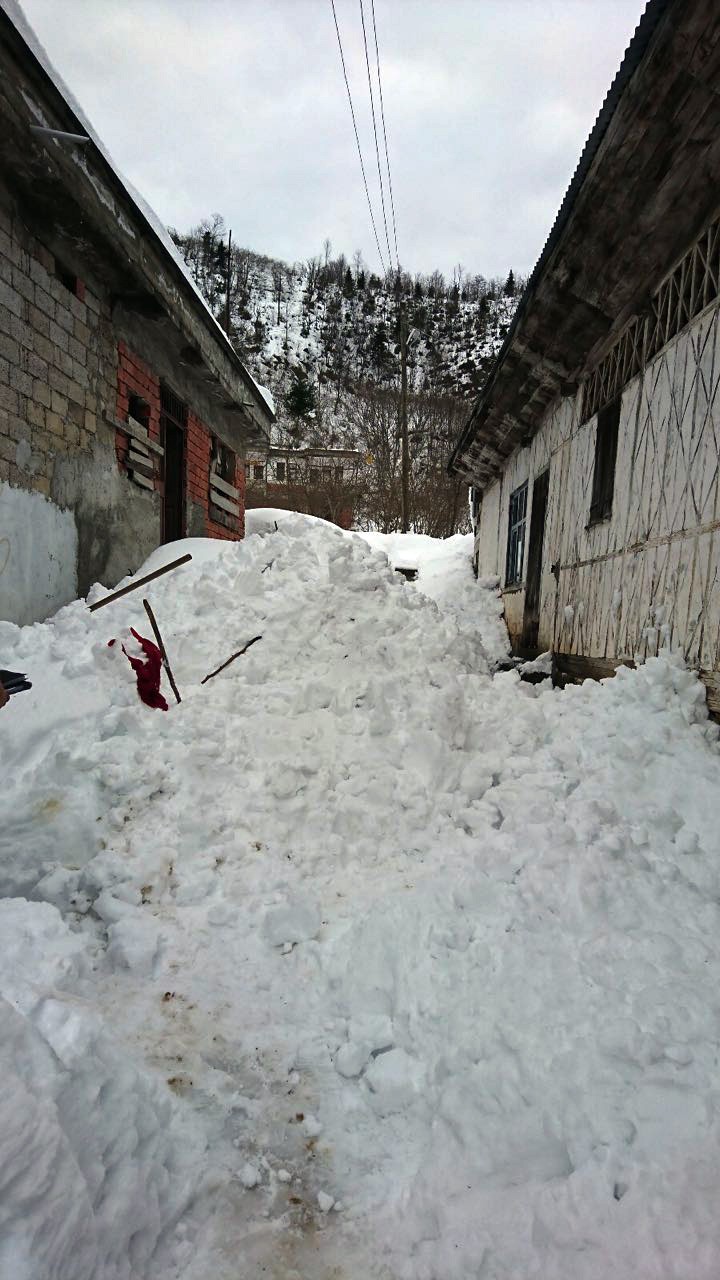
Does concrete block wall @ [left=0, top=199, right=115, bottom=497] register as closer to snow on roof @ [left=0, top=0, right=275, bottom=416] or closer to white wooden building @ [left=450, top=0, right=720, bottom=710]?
snow on roof @ [left=0, top=0, right=275, bottom=416]

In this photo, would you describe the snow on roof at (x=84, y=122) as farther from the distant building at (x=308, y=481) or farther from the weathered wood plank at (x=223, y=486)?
the distant building at (x=308, y=481)

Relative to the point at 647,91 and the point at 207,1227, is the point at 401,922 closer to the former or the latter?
the point at 207,1227

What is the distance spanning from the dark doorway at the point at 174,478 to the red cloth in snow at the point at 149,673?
424 centimetres

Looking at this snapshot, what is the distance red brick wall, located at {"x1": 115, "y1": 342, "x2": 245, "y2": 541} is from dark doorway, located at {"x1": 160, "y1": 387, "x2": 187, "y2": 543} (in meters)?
0.11

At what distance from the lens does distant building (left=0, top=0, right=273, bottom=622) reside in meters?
4.66

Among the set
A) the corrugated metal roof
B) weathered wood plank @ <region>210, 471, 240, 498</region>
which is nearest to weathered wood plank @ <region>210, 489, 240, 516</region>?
weathered wood plank @ <region>210, 471, 240, 498</region>

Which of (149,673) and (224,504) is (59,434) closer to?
(149,673)

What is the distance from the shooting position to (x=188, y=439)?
8.87 m

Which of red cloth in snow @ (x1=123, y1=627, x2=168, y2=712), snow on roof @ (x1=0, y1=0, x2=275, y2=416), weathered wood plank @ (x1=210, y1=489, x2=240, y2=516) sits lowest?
red cloth in snow @ (x1=123, y1=627, x2=168, y2=712)

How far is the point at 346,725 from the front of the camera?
4398 millimetres

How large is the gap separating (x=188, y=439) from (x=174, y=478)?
23.8 inches

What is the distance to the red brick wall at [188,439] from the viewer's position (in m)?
6.92

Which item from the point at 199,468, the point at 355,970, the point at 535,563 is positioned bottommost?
the point at 355,970

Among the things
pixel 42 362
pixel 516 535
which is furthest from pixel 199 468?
pixel 516 535
